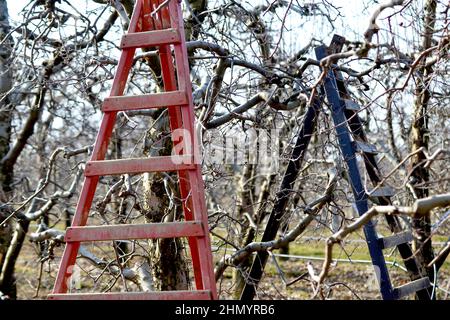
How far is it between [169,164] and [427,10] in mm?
3493

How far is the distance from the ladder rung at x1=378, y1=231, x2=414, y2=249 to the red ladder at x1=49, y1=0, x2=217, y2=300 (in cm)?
146

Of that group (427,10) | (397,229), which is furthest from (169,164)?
(427,10)

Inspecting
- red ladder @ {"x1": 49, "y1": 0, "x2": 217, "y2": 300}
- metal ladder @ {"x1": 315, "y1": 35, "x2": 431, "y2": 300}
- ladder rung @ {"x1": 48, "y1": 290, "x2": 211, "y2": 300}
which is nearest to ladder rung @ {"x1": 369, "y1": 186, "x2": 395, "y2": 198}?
metal ladder @ {"x1": 315, "y1": 35, "x2": 431, "y2": 300}

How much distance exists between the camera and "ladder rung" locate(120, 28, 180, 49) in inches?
166

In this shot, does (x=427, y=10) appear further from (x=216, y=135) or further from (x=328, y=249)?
(x=328, y=249)

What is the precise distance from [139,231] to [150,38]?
3.84 ft

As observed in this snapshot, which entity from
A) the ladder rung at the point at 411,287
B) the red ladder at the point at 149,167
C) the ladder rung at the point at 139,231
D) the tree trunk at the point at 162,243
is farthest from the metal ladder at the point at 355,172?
the ladder rung at the point at 139,231

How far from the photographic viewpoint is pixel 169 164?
3.94 meters

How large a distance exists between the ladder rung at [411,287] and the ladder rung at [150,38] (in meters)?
2.43

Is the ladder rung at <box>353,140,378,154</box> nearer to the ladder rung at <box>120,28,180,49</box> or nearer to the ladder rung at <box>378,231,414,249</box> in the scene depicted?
the ladder rung at <box>378,231,414,249</box>

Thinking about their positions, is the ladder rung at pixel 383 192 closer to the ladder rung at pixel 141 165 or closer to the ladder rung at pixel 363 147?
the ladder rung at pixel 363 147

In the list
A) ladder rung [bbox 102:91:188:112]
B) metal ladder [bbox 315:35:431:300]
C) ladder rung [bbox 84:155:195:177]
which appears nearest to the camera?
ladder rung [bbox 84:155:195:177]

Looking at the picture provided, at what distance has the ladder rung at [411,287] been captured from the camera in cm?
515

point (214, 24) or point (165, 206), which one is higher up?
point (214, 24)
